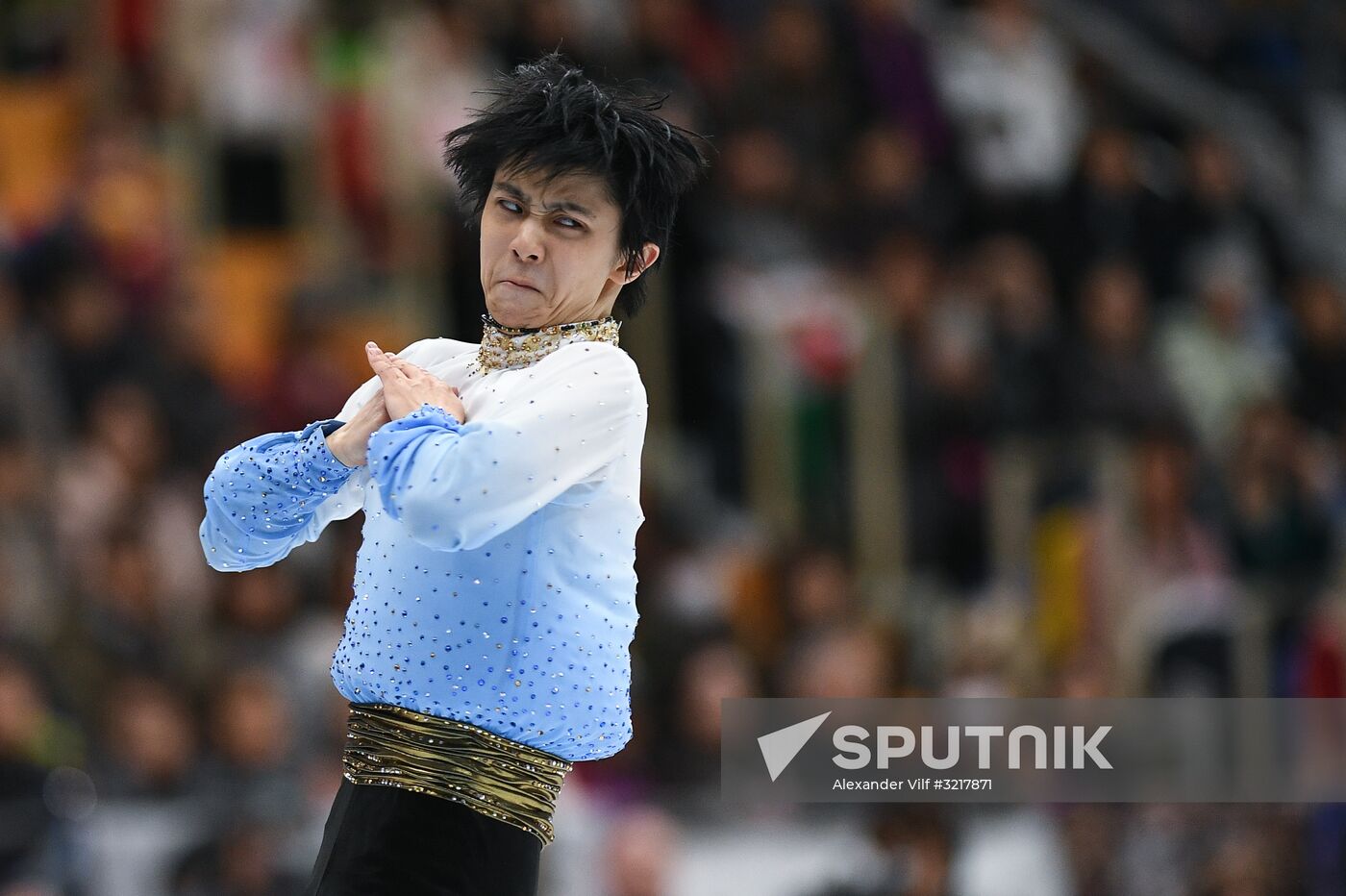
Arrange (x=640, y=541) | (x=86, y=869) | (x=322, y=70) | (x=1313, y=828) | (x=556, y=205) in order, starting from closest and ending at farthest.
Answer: (x=556, y=205), (x=86, y=869), (x=1313, y=828), (x=640, y=541), (x=322, y=70)

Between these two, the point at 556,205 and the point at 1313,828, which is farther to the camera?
the point at 1313,828

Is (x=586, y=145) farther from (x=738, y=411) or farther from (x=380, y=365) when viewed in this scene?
(x=738, y=411)

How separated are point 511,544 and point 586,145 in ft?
1.83

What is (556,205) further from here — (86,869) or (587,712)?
(86,869)

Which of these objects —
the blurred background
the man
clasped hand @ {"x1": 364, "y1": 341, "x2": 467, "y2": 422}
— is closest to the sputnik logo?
the blurred background

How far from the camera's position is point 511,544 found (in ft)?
9.10

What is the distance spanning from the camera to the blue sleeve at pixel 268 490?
2852mm

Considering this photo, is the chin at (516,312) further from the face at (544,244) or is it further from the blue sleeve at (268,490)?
the blue sleeve at (268,490)

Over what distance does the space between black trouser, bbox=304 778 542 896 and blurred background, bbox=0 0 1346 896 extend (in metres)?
2.89

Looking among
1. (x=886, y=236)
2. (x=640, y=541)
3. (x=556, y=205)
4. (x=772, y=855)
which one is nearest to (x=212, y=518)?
(x=556, y=205)

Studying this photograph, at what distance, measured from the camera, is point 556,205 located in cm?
282

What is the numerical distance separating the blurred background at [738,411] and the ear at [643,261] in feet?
8.93

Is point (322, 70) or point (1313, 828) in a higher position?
point (322, 70)

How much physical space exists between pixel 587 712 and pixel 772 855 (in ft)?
10.9
